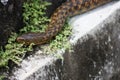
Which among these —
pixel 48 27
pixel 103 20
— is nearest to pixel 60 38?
pixel 48 27

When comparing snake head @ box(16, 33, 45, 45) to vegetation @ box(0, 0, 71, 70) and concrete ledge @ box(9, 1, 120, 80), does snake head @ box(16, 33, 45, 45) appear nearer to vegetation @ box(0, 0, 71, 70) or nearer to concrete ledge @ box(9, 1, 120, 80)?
vegetation @ box(0, 0, 71, 70)

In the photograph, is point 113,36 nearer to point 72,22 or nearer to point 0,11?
point 72,22

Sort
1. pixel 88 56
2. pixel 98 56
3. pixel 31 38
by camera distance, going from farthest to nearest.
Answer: pixel 98 56, pixel 88 56, pixel 31 38

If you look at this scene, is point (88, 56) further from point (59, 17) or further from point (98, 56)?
point (59, 17)

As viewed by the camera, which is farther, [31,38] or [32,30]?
[32,30]

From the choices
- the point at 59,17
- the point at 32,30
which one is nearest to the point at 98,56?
the point at 59,17

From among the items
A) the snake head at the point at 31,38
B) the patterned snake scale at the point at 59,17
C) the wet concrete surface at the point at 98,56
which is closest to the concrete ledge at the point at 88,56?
the wet concrete surface at the point at 98,56

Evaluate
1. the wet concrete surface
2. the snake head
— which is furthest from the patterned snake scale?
the wet concrete surface
